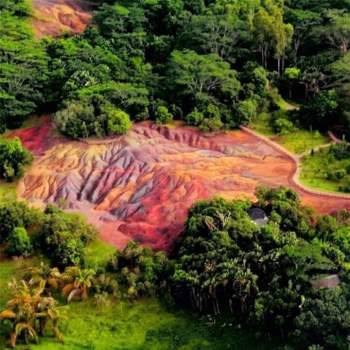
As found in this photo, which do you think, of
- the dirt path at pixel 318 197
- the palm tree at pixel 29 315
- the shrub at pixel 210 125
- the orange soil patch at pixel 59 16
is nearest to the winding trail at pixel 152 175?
the dirt path at pixel 318 197

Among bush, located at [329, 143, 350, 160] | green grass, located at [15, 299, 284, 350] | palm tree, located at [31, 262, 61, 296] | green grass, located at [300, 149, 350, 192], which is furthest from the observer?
bush, located at [329, 143, 350, 160]

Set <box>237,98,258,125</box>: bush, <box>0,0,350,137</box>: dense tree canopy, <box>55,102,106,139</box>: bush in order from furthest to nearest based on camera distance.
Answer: <box>0,0,350,137</box>: dense tree canopy < <box>237,98,258,125</box>: bush < <box>55,102,106,139</box>: bush

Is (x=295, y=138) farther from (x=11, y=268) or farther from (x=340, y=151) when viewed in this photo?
(x=11, y=268)

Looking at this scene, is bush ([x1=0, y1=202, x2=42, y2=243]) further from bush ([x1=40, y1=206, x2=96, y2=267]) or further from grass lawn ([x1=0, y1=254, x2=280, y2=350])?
grass lawn ([x1=0, y1=254, x2=280, y2=350])

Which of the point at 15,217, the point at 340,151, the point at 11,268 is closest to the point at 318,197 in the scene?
the point at 340,151

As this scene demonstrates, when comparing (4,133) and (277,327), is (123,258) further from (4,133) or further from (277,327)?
(4,133)

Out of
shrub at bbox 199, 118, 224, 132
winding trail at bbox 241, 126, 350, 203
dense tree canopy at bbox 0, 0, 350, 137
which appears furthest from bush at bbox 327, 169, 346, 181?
shrub at bbox 199, 118, 224, 132
